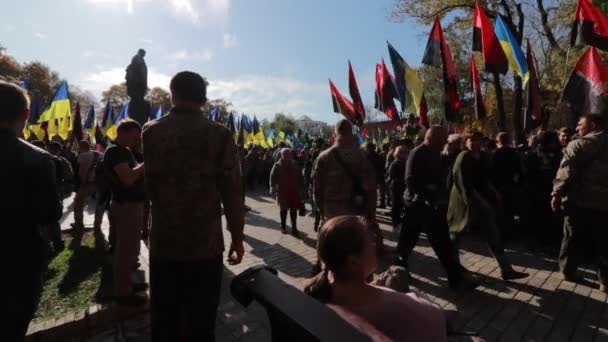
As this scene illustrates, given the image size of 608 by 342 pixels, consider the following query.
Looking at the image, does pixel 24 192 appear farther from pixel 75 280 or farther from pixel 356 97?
pixel 356 97

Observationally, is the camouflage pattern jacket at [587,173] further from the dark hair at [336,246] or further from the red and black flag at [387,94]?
the red and black flag at [387,94]

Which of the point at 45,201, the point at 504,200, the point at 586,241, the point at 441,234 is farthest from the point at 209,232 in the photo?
the point at 504,200

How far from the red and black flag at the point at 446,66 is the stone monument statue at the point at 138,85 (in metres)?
5.57

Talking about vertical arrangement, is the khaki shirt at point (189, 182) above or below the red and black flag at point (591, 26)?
below

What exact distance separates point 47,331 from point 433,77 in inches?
1386

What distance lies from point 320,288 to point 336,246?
0.68ft

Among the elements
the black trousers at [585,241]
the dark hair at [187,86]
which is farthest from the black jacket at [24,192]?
the black trousers at [585,241]

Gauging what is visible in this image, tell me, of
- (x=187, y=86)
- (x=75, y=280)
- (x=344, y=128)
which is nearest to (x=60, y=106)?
(x=75, y=280)

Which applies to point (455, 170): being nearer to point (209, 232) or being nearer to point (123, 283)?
point (209, 232)

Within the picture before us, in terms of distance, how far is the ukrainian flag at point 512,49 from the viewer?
7.18 metres

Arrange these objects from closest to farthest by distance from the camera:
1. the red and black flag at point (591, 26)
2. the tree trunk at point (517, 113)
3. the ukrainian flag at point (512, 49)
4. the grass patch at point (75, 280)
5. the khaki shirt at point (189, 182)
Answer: the khaki shirt at point (189, 182) → the grass patch at point (75, 280) → the red and black flag at point (591, 26) → the ukrainian flag at point (512, 49) → the tree trunk at point (517, 113)

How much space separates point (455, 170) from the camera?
15.2 ft

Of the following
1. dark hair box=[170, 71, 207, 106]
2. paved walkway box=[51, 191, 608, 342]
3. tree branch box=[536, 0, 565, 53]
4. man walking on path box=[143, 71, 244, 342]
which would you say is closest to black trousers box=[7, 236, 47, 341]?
man walking on path box=[143, 71, 244, 342]

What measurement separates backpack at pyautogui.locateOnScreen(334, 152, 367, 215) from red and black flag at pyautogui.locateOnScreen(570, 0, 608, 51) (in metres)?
4.75
